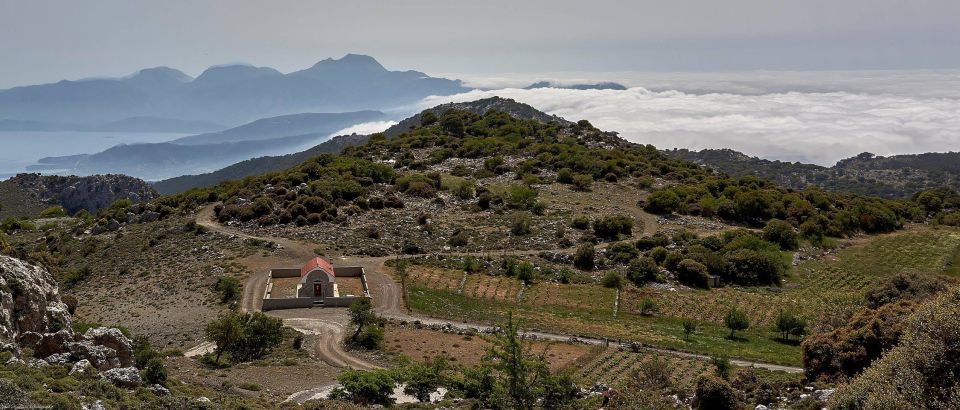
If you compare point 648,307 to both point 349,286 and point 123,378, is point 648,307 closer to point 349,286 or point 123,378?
point 349,286

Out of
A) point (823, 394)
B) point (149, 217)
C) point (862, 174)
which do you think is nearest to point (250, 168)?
point (149, 217)

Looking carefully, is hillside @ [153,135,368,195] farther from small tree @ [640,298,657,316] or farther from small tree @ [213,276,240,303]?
small tree @ [640,298,657,316]

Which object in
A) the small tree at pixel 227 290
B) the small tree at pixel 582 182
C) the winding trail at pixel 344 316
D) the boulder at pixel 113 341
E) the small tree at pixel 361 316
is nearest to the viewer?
the boulder at pixel 113 341

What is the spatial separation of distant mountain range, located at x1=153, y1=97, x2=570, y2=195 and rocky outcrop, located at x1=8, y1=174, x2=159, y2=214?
104 ft

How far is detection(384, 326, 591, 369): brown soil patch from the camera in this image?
83.7 feet

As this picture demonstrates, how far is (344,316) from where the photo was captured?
30969 mm

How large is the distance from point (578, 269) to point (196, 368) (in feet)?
88.0

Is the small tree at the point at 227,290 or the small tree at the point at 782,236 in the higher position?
the small tree at the point at 782,236

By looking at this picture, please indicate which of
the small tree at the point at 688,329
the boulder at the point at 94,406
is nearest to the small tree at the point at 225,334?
the boulder at the point at 94,406

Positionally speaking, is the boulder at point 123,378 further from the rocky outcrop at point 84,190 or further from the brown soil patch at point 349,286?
the rocky outcrop at point 84,190

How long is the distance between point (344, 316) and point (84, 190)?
4033 inches

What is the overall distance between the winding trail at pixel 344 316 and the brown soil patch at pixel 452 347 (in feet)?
4.79

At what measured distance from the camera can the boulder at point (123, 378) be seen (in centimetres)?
1484

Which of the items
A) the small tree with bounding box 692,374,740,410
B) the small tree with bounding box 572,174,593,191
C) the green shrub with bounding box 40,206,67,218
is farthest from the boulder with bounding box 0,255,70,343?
the green shrub with bounding box 40,206,67,218
